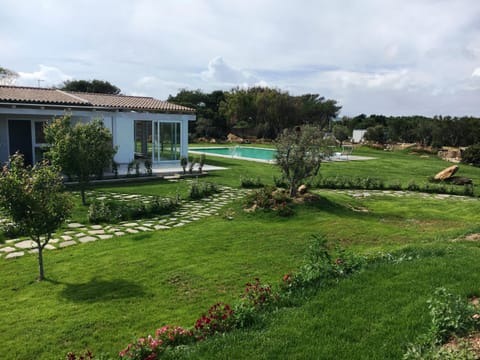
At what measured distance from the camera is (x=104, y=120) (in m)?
16.9

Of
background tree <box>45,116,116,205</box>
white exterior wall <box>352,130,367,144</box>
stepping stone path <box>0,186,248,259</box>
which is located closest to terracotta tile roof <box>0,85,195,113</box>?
background tree <box>45,116,116,205</box>

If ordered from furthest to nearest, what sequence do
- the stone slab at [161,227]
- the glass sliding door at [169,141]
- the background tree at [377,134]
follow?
1. the background tree at [377,134]
2. the glass sliding door at [169,141]
3. the stone slab at [161,227]

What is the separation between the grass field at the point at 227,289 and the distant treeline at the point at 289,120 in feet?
97.4

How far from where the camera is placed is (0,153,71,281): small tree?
17.9 feet

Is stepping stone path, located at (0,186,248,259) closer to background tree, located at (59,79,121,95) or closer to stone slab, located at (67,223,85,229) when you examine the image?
stone slab, located at (67,223,85,229)

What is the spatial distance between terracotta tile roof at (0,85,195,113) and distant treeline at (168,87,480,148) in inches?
822

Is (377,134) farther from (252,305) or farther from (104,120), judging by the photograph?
(252,305)

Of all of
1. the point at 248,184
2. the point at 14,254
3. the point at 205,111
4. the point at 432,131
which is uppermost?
the point at 205,111

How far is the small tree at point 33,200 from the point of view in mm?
5453

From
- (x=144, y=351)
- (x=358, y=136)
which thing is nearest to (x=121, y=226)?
(x=144, y=351)

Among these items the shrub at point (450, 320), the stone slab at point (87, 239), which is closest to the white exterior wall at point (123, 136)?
the stone slab at point (87, 239)

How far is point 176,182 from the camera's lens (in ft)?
48.8

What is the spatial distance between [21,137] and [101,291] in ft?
42.0

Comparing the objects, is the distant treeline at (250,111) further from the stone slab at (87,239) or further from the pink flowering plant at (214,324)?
the pink flowering plant at (214,324)
